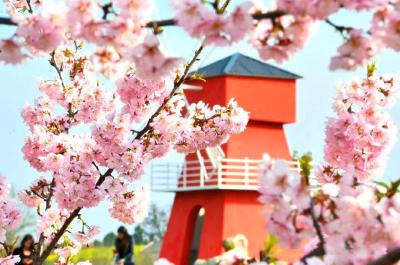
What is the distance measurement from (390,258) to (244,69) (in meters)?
20.5

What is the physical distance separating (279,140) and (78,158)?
16.9m

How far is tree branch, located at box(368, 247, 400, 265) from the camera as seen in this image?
2483 mm

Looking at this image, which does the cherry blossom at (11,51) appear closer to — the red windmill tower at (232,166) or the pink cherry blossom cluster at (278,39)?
the pink cherry blossom cluster at (278,39)

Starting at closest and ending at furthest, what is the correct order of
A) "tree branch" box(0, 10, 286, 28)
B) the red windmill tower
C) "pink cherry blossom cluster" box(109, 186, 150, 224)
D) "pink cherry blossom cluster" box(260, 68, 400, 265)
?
"pink cherry blossom cluster" box(260, 68, 400, 265)
"tree branch" box(0, 10, 286, 28)
"pink cherry blossom cluster" box(109, 186, 150, 224)
the red windmill tower

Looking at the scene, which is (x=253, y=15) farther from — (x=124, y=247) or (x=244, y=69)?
(x=244, y=69)

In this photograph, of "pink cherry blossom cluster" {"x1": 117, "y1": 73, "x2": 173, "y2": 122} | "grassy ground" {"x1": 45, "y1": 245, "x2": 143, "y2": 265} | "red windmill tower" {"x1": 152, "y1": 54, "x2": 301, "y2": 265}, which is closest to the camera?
"pink cherry blossom cluster" {"x1": 117, "y1": 73, "x2": 173, "y2": 122}

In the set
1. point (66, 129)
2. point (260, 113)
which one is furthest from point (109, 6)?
point (260, 113)

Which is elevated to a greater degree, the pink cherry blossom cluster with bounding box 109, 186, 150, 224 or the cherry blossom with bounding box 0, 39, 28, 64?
the cherry blossom with bounding box 0, 39, 28, 64

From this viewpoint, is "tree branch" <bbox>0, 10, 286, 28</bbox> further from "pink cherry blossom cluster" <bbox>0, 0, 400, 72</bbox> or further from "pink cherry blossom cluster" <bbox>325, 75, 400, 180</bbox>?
"pink cherry blossom cluster" <bbox>325, 75, 400, 180</bbox>

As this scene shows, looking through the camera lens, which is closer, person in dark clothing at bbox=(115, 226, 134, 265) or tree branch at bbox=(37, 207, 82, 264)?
tree branch at bbox=(37, 207, 82, 264)

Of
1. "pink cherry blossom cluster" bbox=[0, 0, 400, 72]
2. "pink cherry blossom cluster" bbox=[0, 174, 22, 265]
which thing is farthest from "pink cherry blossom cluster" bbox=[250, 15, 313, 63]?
"pink cherry blossom cluster" bbox=[0, 174, 22, 265]

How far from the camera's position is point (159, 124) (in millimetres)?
5801

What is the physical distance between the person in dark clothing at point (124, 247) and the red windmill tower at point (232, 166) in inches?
267

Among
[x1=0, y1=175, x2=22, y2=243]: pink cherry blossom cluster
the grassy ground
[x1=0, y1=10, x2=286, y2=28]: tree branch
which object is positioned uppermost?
the grassy ground
